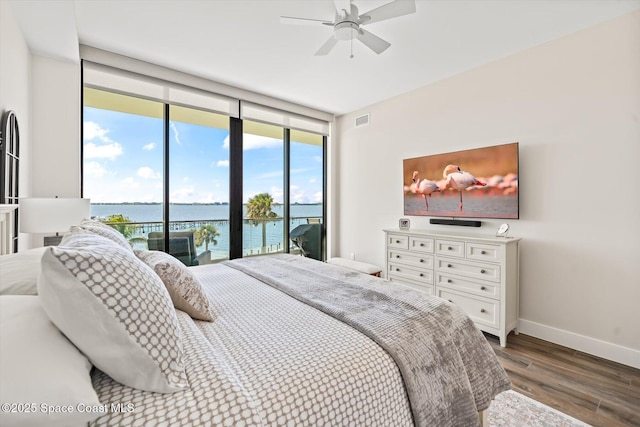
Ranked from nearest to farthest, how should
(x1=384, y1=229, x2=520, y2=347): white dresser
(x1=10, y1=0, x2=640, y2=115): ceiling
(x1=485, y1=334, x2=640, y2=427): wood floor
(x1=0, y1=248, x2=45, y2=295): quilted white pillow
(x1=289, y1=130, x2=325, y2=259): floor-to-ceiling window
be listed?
(x1=0, y1=248, x2=45, y2=295): quilted white pillow < (x1=485, y1=334, x2=640, y2=427): wood floor < (x1=10, y1=0, x2=640, y2=115): ceiling < (x1=384, y1=229, x2=520, y2=347): white dresser < (x1=289, y1=130, x2=325, y2=259): floor-to-ceiling window

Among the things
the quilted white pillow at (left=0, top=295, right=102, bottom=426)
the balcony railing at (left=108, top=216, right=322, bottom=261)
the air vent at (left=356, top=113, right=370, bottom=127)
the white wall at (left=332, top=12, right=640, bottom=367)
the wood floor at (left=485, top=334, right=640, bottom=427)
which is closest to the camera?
the quilted white pillow at (left=0, top=295, right=102, bottom=426)

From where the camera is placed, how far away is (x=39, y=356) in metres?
0.64

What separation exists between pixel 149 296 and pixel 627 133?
137 inches

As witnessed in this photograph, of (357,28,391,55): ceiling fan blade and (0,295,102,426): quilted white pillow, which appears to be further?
(357,28,391,55): ceiling fan blade

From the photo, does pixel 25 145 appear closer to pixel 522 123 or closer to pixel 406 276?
pixel 406 276

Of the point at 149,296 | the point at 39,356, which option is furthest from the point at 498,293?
the point at 39,356

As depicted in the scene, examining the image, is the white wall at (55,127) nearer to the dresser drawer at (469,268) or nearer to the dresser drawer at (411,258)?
the dresser drawer at (411,258)

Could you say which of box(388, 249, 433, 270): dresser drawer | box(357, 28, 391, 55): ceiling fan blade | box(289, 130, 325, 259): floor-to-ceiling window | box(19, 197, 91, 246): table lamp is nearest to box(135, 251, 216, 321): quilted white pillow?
box(19, 197, 91, 246): table lamp

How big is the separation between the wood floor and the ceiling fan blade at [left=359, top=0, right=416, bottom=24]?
8.80ft

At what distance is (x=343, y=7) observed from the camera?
2.03 meters

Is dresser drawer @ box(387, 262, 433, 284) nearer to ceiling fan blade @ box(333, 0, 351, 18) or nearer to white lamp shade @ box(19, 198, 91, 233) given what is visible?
ceiling fan blade @ box(333, 0, 351, 18)

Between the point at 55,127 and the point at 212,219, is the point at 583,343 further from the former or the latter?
the point at 55,127

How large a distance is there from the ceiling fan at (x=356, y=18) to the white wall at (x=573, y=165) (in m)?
1.59

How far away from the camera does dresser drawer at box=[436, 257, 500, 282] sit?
8.95 ft
